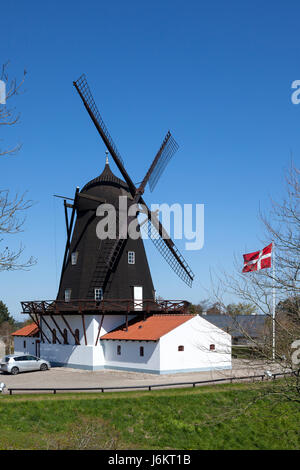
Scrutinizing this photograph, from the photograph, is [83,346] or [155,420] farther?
[83,346]

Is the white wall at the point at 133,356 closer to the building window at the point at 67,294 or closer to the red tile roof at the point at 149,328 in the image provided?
the red tile roof at the point at 149,328

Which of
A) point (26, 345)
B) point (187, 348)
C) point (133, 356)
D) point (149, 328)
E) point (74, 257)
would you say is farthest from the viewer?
point (26, 345)

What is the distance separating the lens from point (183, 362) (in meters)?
29.5

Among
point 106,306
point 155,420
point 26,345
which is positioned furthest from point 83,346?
point 155,420

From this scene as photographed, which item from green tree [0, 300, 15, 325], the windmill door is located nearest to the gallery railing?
the windmill door

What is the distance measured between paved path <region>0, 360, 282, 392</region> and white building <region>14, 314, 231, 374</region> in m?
0.72

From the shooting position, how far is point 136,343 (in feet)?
98.6

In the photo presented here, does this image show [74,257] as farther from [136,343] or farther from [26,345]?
[26,345]

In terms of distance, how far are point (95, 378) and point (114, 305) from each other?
17.1 ft

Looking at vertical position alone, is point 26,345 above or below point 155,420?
above

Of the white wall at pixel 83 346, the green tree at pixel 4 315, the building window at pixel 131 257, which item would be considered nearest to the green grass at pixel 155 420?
the white wall at pixel 83 346

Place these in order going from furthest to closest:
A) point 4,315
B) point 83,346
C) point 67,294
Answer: point 4,315
point 67,294
point 83,346

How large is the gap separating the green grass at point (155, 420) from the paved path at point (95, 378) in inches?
117
